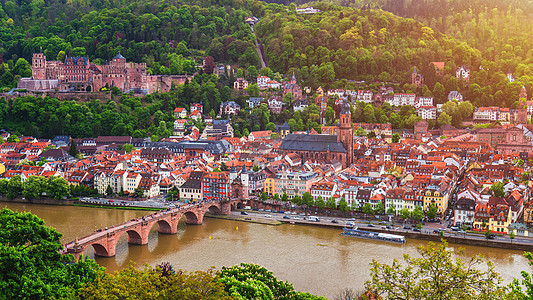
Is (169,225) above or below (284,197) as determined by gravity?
below

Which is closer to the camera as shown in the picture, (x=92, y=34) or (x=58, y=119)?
(x=58, y=119)

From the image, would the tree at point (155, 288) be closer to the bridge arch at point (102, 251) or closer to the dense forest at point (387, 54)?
the bridge arch at point (102, 251)

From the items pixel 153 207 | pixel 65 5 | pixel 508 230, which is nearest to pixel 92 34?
pixel 65 5

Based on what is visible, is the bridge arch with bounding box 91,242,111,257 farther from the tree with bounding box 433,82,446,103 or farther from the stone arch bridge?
the tree with bounding box 433,82,446,103

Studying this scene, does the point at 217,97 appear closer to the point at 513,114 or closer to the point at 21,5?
the point at 513,114

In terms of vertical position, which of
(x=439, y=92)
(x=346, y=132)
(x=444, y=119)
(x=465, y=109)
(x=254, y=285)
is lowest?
(x=254, y=285)

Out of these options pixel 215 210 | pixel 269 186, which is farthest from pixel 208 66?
pixel 215 210

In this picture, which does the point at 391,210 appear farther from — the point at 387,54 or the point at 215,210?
the point at 387,54
